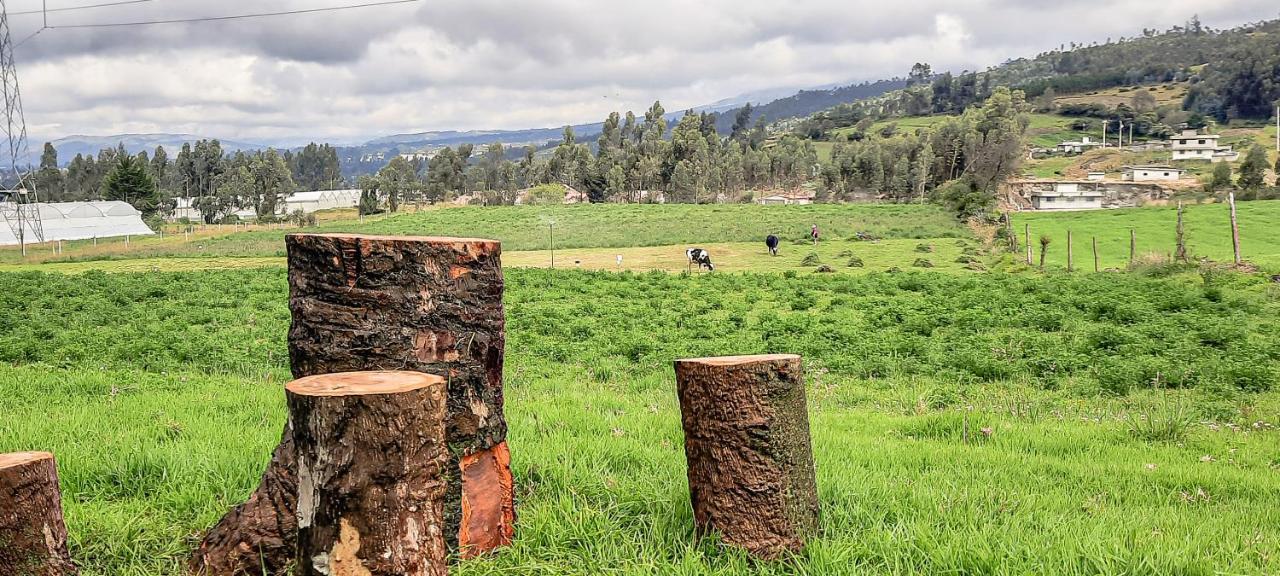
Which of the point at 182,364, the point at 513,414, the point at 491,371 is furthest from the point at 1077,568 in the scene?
the point at 182,364

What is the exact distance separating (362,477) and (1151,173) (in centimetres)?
12595

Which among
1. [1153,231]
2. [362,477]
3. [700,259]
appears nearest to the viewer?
[362,477]

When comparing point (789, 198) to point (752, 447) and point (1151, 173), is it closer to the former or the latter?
point (1151, 173)

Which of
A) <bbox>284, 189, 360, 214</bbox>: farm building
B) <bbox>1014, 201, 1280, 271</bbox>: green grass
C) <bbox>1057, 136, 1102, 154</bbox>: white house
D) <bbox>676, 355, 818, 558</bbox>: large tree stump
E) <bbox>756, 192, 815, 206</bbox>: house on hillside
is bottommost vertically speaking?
<bbox>1014, 201, 1280, 271</bbox>: green grass

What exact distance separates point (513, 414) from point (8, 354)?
29.3 feet

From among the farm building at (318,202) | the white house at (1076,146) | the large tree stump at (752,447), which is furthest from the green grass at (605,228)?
the white house at (1076,146)

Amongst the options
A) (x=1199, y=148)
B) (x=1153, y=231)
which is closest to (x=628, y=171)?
(x=1153, y=231)

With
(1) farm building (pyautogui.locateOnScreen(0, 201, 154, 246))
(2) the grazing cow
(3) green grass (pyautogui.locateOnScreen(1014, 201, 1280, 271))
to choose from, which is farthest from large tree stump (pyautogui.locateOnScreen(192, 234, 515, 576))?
(1) farm building (pyautogui.locateOnScreen(0, 201, 154, 246))

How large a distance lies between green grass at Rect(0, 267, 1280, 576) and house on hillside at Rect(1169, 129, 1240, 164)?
127 m

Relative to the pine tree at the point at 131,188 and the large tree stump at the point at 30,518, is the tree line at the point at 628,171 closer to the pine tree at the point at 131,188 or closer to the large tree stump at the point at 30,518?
the pine tree at the point at 131,188

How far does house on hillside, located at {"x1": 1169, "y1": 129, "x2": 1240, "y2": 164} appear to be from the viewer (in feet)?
398

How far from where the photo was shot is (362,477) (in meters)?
2.94

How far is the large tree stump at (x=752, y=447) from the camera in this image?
150 inches

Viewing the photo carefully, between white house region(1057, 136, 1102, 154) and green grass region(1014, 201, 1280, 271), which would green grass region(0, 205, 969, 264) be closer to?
green grass region(1014, 201, 1280, 271)
